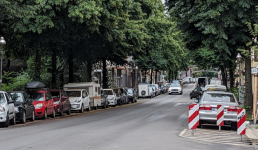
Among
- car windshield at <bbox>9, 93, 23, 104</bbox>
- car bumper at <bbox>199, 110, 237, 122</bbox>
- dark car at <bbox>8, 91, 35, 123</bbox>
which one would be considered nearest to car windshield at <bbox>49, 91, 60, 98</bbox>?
dark car at <bbox>8, 91, 35, 123</bbox>

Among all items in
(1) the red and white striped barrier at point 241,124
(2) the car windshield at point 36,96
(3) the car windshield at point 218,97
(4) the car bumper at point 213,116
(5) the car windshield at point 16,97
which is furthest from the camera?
(2) the car windshield at point 36,96

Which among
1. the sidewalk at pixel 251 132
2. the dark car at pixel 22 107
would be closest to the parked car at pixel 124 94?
the dark car at pixel 22 107

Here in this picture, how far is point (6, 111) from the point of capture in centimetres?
1788

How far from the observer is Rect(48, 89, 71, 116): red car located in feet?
83.4

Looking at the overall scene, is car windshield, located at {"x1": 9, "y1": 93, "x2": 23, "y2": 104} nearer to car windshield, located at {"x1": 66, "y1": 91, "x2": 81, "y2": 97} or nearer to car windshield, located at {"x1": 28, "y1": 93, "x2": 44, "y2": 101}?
car windshield, located at {"x1": 28, "y1": 93, "x2": 44, "y2": 101}

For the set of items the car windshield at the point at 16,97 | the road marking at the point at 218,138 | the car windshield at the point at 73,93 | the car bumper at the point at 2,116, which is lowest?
the road marking at the point at 218,138

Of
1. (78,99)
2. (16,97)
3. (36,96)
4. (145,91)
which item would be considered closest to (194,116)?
(16,97)

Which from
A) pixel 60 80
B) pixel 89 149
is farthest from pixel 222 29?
pixel 60 80

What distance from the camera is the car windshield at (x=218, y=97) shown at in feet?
58.5

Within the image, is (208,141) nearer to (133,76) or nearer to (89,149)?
(89,149)

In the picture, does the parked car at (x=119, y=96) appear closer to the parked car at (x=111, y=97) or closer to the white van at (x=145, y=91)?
the parked car at (x=111, y=97)

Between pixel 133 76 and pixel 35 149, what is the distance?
75.8 meters

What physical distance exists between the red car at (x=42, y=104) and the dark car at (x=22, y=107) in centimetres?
95

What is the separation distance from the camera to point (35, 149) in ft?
35.1
